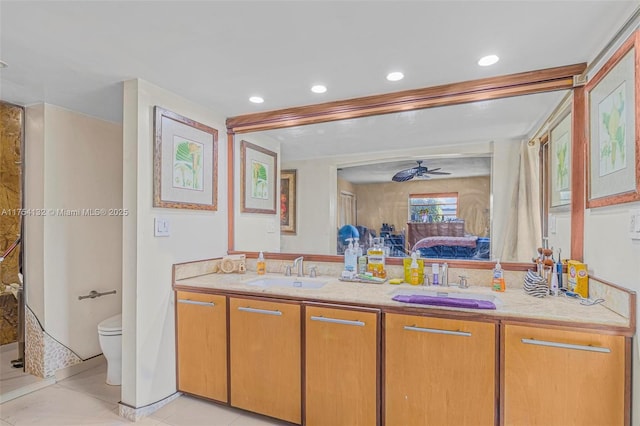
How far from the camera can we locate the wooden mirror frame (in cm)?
193

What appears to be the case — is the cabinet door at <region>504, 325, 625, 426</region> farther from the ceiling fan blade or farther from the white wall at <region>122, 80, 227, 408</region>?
the white wall at <region>122, 80, 227, 408</region>

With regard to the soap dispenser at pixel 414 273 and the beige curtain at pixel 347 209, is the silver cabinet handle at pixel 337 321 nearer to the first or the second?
the soap dispenser at pixel 414 273

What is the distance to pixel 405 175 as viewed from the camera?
95.3 inches

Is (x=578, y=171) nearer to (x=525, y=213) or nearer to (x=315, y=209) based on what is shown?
(x=525, y=213)

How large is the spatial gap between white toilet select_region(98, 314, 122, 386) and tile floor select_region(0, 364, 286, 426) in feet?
0.30

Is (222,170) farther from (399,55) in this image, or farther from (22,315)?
(22,315)

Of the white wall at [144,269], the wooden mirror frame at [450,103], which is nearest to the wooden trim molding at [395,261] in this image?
the wooden mirror frame at [450,103]

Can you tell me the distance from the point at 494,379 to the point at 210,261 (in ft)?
6.86

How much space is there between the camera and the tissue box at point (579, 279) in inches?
70.2

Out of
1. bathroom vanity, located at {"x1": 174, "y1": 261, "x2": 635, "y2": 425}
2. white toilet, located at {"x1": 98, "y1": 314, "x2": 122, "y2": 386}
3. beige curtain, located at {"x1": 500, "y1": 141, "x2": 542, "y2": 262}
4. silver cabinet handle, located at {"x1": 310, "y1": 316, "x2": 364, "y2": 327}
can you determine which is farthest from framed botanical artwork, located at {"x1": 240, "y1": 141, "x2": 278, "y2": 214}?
beige curtain, located at {"x1": 500, "y1": 141, "x2": 542, "y2": 262}

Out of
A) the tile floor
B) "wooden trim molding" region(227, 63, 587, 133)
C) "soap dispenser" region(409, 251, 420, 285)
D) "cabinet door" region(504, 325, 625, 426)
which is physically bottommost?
the tile floor

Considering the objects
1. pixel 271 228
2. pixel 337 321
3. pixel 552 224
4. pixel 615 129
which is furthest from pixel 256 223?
pixel 615 129

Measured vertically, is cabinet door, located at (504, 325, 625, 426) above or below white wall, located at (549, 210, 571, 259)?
below

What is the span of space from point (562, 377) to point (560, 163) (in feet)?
4.04
